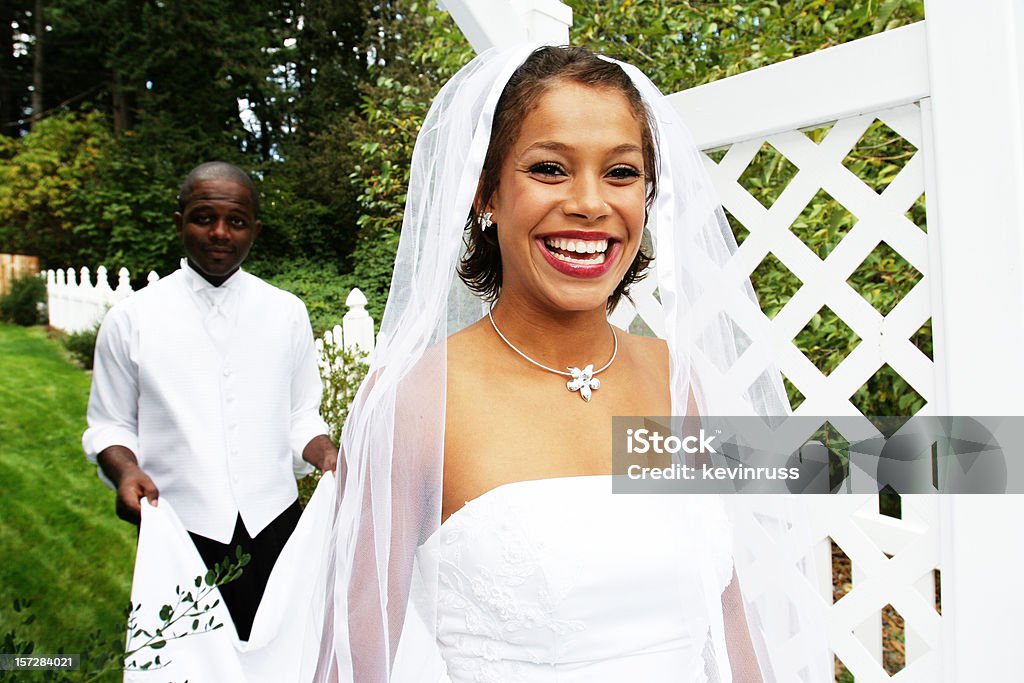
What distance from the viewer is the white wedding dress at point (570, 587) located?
134 centimetres

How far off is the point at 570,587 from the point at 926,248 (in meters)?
1.03

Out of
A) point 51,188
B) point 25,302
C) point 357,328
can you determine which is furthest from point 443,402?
point 51,188

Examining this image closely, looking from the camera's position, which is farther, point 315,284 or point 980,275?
point 315,284

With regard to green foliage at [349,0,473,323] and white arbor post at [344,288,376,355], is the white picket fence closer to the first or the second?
green foliage at [349,0,473,323]

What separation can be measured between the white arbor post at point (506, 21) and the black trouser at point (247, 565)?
1.83 meters

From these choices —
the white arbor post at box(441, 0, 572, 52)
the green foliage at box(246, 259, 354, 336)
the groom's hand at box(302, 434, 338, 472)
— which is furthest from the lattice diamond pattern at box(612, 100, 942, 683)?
the green foliage at box(246, 259, 354, 336)

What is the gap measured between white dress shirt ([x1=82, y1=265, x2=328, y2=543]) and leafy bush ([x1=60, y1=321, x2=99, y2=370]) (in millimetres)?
6519

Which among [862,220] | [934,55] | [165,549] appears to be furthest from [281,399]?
[934,55]

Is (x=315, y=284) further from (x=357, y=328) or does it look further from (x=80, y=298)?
(x=357, y=328)

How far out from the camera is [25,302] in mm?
9047

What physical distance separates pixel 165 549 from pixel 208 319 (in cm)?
88

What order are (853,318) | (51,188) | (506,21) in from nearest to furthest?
(853,318), (506,21), (51,188)

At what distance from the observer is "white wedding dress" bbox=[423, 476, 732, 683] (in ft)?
4.41

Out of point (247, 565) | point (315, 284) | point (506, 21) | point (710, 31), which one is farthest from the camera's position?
point (315, 284)
